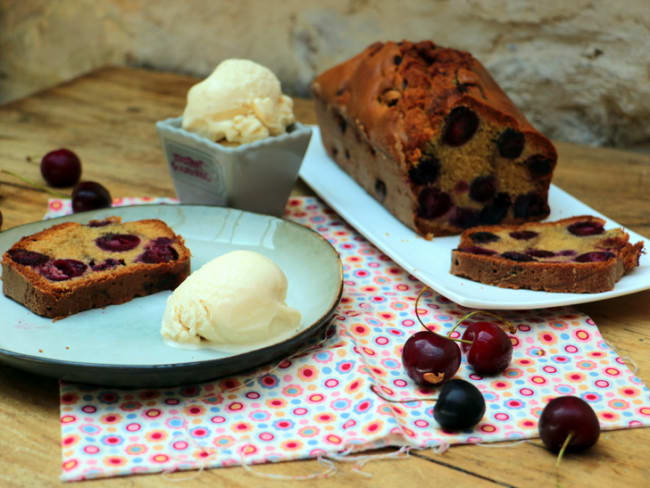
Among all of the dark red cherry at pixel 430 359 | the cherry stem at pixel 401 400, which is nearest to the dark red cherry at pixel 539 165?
the dark red cherry at pixel 430 359

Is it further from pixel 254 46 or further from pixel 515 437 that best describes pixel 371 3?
pixel 515 437

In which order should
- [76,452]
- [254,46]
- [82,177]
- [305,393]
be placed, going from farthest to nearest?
[254,46], [82,177], [305,393], [76,452]

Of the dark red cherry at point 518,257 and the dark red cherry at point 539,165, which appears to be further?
the dark red cherry at point 539,165

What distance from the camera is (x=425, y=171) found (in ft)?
6.63

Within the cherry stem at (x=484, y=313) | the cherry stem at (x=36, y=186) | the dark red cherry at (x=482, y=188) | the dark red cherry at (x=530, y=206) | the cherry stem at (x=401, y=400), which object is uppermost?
the dark red cherry at (x=482, y=188)

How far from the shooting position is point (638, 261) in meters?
1.81

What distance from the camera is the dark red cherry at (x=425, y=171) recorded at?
2.01 meters

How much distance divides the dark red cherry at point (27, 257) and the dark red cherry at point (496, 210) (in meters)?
1.11

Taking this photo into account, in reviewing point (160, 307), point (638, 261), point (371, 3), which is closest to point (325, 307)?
point (160, 307)

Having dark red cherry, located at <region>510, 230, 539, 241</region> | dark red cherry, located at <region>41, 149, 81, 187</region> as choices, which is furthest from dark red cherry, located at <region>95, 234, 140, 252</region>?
dark red cherry, located at <region>510, 230, 539, 241</region>

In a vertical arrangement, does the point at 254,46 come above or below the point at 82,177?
above

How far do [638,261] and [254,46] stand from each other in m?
2.25

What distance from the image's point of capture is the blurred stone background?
9.30 ft

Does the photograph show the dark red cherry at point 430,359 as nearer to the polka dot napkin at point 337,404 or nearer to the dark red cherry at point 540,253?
the polka dot napkin at point 337,404
